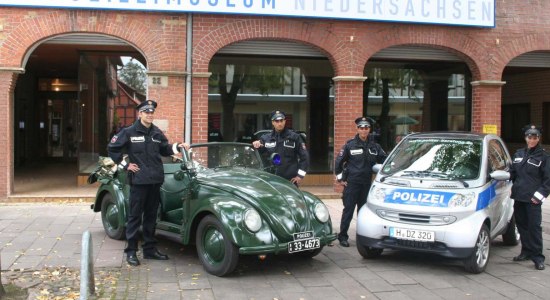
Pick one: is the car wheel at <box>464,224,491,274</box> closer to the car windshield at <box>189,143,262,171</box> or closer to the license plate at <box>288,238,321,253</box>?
the license plate at <box>288,238,321,253</box>

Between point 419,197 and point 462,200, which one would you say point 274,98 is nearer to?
point 419,197

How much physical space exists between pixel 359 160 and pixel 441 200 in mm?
1631

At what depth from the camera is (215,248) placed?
5.91m

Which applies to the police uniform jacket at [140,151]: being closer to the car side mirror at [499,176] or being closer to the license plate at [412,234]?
the license plate at [412,234]

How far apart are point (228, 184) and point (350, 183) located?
2.10 meters

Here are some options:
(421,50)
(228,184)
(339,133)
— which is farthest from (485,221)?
(421,50)

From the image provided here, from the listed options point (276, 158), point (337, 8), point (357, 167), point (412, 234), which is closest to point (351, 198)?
point (357, 167)

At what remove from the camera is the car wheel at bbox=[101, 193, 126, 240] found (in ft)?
24.8

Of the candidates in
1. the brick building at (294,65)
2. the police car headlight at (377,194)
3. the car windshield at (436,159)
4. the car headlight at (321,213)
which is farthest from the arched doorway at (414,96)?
the car headlight at (321,213)

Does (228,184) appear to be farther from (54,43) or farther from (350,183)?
(54,43)

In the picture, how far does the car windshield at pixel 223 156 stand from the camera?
7.00 meters

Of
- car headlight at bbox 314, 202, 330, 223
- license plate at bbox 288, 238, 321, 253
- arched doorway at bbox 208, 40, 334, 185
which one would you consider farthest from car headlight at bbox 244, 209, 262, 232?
arched doorway at bbox 208, 40, 334, 185

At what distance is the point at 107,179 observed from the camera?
7832 mm

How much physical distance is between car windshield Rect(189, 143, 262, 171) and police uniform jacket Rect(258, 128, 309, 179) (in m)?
0.37
